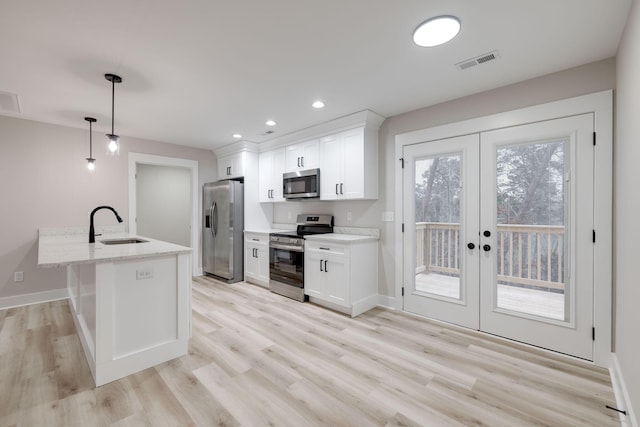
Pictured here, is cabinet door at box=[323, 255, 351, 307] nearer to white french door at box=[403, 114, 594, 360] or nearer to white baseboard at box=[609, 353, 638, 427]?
white french door at box=[403, 114, 594, 360]

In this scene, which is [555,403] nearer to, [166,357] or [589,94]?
[589,94]

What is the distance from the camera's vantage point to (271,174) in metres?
4.89

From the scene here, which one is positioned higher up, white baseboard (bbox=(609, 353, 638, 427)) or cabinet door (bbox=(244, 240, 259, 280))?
cabinet door (bbox=(244, 240, 259, 280))

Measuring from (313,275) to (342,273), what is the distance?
0.51 m

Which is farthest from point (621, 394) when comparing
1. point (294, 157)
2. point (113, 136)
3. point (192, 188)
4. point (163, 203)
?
point (163, 203)

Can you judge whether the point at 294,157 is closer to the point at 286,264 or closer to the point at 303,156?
the point at 303,156

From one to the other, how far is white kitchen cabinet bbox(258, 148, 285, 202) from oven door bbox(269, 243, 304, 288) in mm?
913

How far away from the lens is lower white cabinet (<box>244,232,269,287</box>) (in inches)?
179

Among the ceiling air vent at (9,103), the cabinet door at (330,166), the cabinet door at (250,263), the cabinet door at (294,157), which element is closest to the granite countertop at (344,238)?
the cabinet door at (330,166)

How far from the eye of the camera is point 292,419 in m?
1.71

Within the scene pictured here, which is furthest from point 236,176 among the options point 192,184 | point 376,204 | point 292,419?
point 292,419

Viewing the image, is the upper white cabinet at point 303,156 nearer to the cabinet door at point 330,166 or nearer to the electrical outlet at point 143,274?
the cabinet door at point 330,166

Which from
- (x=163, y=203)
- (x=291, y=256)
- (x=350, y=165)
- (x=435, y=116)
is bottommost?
(x=291, y=256)

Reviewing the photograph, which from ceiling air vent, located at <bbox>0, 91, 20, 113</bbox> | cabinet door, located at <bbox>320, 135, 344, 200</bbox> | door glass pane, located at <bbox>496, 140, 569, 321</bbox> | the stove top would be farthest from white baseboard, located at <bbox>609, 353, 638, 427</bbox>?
ceiling air vent, located at <bbox>0, 91, 20, 113</bbox>
